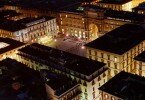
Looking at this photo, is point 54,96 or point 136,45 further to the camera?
point 136,45

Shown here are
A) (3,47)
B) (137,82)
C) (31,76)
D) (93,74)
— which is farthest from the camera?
(3,47)

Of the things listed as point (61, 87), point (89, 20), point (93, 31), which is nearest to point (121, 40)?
point (61, 87)

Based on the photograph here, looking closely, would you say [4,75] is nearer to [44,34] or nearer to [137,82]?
[137,82]

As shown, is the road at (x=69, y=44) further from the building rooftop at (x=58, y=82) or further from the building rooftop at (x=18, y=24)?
the building rooftop at (x=58, y=82)

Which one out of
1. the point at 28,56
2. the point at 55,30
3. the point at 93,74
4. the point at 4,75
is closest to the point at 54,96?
the point at 93,74

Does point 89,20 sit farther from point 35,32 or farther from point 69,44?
point 35,32

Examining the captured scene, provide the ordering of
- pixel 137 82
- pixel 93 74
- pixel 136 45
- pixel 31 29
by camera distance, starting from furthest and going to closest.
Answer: pixel 31 29
pixel 136 45
pixel 93 74
pixel 137 82
